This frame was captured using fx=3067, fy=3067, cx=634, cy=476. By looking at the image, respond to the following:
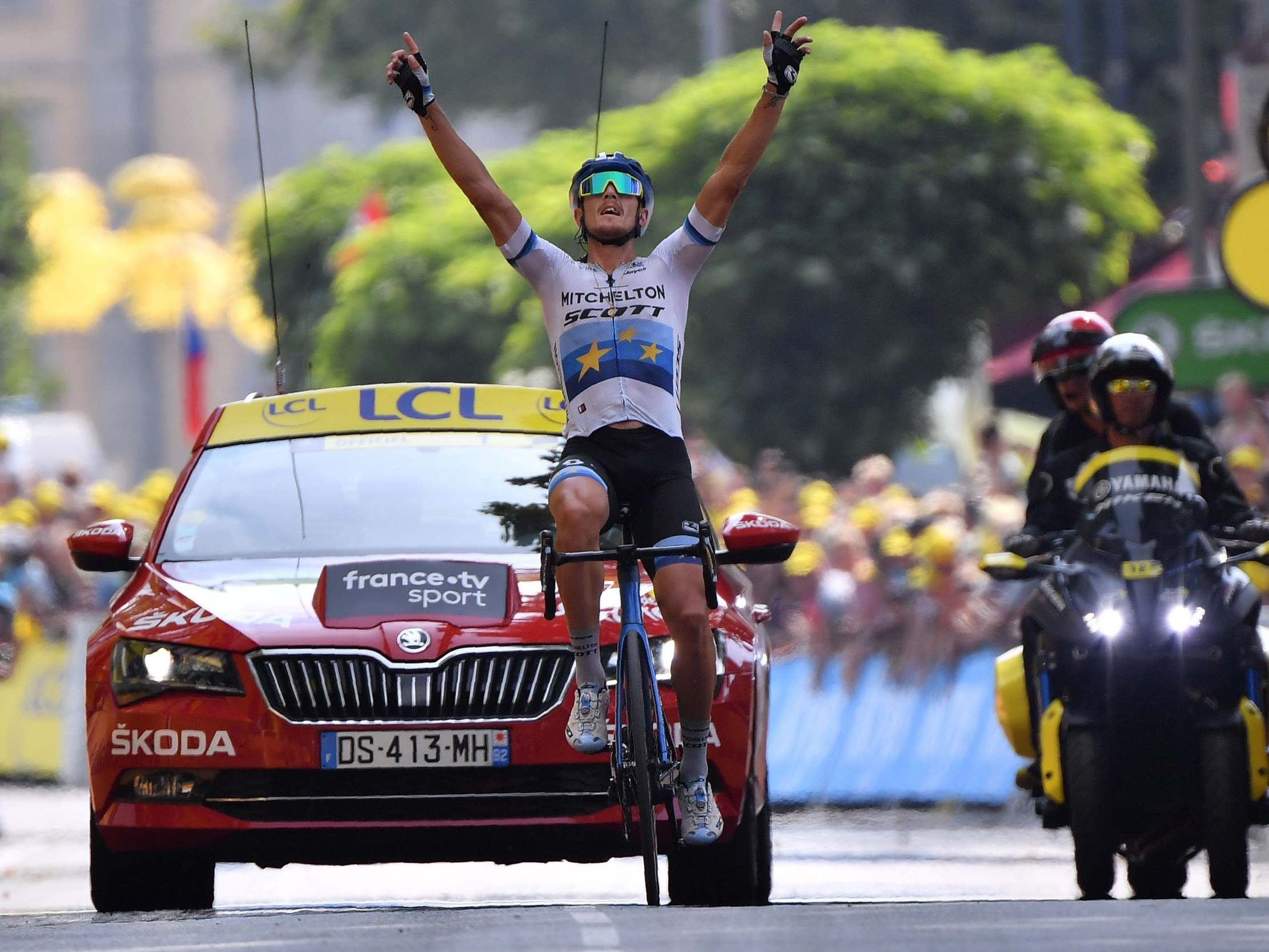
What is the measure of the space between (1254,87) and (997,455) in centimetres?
470

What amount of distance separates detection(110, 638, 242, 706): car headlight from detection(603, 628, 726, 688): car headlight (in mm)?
1000

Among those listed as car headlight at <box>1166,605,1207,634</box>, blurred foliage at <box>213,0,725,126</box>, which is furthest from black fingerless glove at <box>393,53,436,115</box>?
blurred foliage at <box>213,0,725,126</box>

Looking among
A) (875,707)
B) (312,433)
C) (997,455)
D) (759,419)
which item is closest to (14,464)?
(759,419)

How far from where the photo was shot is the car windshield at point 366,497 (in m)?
9.12

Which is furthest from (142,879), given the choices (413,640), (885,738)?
(885,738)

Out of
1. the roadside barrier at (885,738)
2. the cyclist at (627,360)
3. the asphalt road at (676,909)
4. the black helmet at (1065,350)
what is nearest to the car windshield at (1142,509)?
the black helmet at (1065,350)

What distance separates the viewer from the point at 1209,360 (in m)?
14.9

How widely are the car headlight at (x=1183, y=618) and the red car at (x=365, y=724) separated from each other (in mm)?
1189

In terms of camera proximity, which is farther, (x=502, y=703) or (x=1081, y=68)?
(x=1081, y=68)

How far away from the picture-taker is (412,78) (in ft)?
26.6

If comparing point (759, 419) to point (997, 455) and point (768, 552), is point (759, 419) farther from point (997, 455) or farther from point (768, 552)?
point (768, 552)

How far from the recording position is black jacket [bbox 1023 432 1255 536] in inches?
373

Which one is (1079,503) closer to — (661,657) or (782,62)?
(661,657)

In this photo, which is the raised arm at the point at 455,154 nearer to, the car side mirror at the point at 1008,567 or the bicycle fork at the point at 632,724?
the bicycle fork at the point at 632,724
